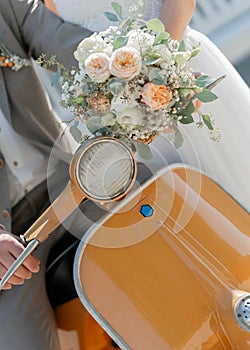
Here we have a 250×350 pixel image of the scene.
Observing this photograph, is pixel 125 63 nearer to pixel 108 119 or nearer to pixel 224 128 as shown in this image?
pixel 108 119

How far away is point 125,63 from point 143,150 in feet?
0.54

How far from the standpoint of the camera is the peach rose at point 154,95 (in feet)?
2.80

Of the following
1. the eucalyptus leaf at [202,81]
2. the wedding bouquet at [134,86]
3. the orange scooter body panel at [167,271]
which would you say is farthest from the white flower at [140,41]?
the orange scooter body panel at [167,271]

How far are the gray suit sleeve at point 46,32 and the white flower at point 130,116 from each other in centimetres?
39

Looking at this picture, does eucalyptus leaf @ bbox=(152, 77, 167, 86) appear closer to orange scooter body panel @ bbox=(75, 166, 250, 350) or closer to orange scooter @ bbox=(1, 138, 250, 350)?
orange scooter @ bbox=(1, 138, 250, 350)

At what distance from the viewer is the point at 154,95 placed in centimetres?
85

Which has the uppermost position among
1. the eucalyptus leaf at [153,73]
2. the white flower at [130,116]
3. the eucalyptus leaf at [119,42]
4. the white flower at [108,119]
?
the eucalyptus leaf at [119,42]

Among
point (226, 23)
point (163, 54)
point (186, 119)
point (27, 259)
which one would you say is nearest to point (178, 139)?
point (186, 119)

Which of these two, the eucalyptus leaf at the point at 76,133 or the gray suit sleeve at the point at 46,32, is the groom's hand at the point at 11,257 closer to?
the eucalyptus leaf at the point at 76,133

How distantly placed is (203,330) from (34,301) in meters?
0.37

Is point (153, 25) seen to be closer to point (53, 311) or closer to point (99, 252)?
point (99, 252)

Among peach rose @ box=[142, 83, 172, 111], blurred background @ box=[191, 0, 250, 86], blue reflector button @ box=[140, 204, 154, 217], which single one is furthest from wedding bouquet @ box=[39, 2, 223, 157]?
blurred background @ box=[191, 0, 250, 86]

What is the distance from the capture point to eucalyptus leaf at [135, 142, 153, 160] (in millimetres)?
936

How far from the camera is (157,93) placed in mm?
854
